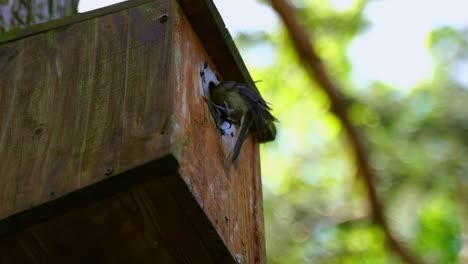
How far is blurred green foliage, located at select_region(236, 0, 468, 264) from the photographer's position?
4.54 metres

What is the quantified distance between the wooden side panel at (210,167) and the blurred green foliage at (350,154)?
74.8 inches

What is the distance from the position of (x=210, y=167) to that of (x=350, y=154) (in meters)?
2.33

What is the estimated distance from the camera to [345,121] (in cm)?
425

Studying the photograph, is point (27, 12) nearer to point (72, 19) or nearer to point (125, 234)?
point (72, 19)

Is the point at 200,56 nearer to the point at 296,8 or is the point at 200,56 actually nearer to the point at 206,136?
the point at 206,136

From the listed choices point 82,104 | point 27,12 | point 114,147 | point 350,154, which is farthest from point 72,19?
point 350,154

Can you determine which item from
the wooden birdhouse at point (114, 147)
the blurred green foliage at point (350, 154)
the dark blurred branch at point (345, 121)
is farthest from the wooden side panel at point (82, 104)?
the blurred green foliage at point (350, 154)

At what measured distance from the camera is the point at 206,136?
7.25ft

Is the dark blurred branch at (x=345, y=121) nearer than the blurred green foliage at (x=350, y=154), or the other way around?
the dark blurred branch at (x=345, y=121)

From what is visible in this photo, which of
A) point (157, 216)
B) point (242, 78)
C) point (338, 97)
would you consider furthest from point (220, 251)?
point (338, 97)

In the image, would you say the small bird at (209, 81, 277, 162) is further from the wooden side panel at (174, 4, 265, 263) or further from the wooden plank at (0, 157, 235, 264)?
the wooden plank at (0, 157, 235, 264)

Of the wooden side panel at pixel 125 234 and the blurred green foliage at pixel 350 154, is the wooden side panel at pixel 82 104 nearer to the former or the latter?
the wooden side panel at pixel 125 234

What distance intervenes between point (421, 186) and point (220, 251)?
286cm

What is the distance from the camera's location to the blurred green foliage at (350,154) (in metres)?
4.54
